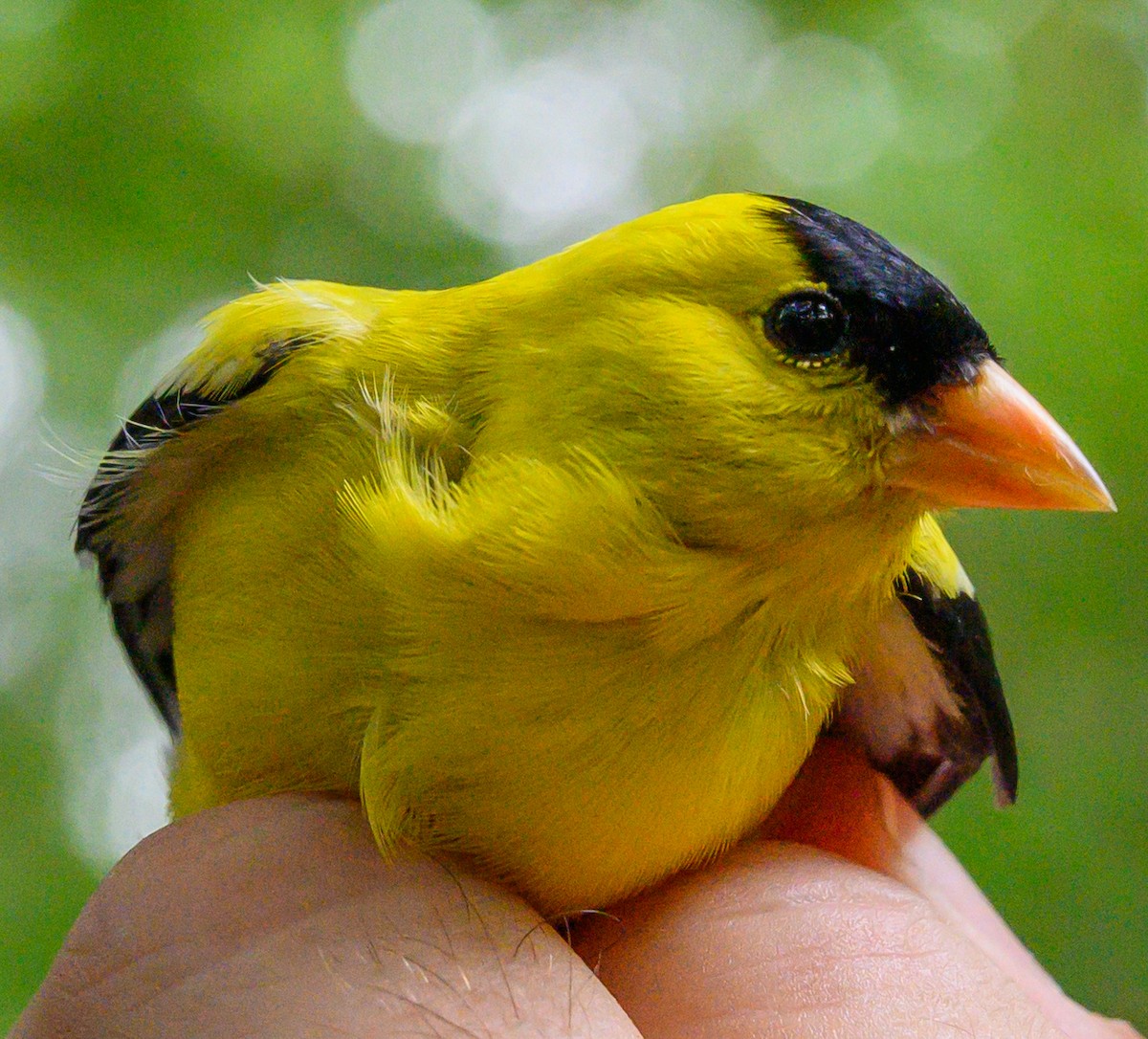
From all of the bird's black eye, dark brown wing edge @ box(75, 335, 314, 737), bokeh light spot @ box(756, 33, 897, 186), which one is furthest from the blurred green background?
the bird's black eye

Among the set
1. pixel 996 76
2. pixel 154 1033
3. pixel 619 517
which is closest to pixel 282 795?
pixel 154 1033

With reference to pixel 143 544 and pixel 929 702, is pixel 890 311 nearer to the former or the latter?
pixel 929 702

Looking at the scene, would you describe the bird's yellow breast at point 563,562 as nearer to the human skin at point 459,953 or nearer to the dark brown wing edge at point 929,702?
the human skin at point 459,953

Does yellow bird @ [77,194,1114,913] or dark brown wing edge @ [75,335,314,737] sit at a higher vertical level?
yellow bird @ [77,194,1114,913]

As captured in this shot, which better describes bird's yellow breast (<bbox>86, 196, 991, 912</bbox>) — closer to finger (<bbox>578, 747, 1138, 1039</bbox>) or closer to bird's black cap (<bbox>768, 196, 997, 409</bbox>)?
bird's black cap (<bbox>768, 196, 997, 409</bbox>)

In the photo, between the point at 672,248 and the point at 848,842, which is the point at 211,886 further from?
the point at 848,842

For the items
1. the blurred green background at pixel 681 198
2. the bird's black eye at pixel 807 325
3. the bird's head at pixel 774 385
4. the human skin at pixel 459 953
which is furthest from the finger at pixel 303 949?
the blurred green background at pixel 681 198

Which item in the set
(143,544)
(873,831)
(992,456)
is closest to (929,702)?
(873,831)
